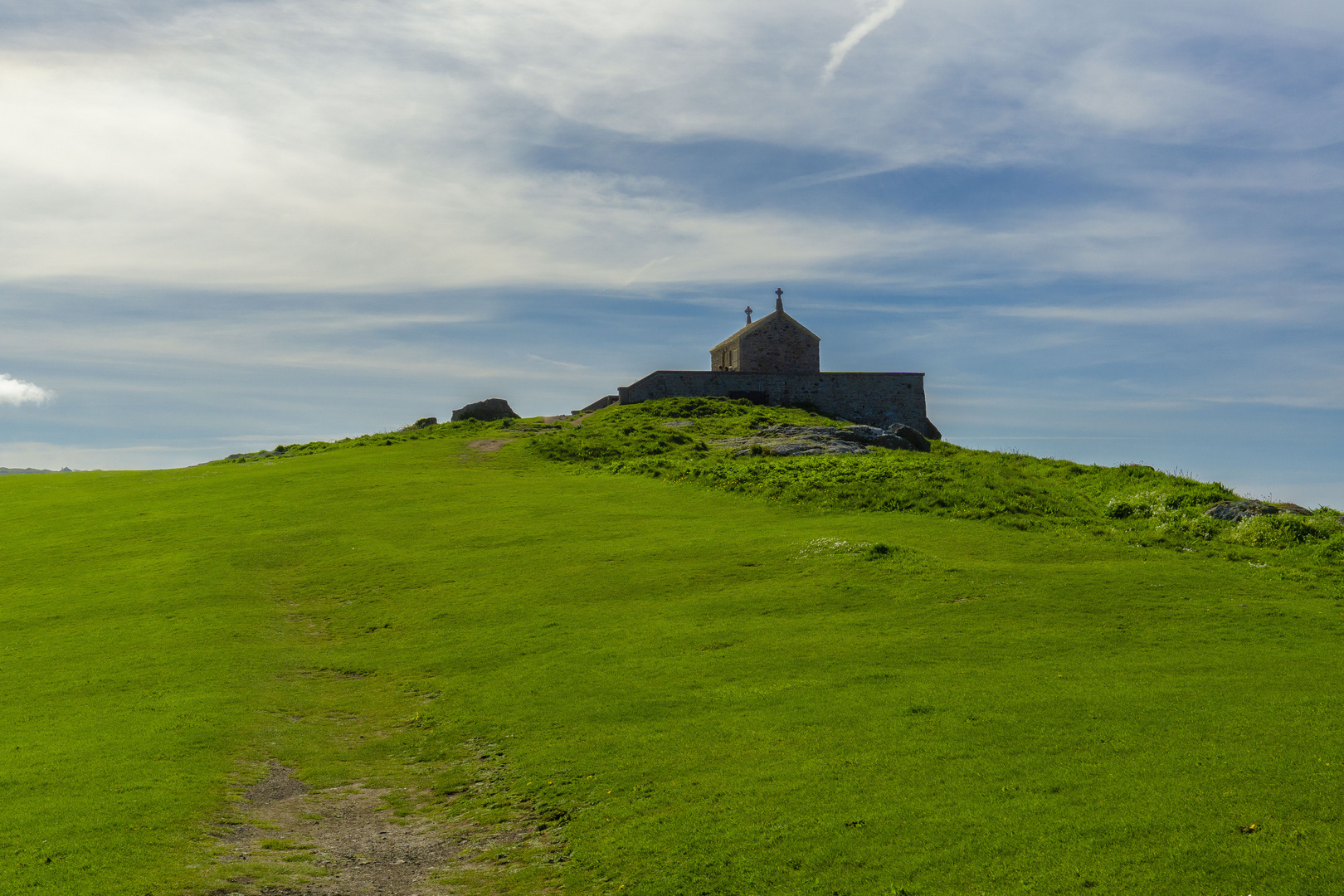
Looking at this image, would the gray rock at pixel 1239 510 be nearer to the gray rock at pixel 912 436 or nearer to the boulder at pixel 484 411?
the gray rock at pixel 912 436

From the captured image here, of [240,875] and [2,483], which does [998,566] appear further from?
[2,483]

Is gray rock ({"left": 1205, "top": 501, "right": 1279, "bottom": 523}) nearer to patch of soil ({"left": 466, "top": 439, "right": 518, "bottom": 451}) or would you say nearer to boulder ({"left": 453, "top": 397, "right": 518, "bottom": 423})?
patch of soil ({"left": 466, "top": 439, "right": 518, "bottom": 451})

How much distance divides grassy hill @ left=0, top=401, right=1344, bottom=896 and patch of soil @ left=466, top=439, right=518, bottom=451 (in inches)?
742

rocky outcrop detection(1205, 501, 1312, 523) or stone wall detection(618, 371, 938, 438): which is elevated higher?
stone wall detection(618, 371, 938, 438)

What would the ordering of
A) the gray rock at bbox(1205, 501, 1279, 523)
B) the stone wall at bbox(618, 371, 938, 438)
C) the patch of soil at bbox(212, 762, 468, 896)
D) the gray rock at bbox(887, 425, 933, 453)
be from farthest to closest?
the stone wall at bbox(618, 371, 938, 438) < the gray rock at bbox(887, 425, 933, 453) < the gray rock at bbox(1205, 501, 1279, 523) < the patch of soil at bbox(212, 762, 468, 896)

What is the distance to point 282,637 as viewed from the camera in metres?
32.3

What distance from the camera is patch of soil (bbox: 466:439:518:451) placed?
70.4 m

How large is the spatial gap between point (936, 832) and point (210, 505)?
1890 inches

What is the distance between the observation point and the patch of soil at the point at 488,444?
231 ft

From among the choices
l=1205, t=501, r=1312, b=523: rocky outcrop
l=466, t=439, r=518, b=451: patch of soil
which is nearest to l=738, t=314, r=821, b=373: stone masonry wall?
l=466, t=439, r=518, b=451: patch of soil

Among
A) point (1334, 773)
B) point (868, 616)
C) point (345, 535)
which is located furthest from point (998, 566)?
point (345, 535)

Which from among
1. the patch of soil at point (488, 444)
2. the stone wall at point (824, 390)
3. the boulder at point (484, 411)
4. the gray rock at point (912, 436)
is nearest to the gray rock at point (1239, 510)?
the gray rock at point (912, 436)

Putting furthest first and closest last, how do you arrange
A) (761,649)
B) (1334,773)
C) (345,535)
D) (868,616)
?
(345,535) → (868,616) → (761,649) → (1334,773)

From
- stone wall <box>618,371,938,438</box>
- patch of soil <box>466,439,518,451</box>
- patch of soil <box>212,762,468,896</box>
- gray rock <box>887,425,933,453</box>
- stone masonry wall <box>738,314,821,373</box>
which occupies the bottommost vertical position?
patch of soil <box>212,762,468,896</box>
